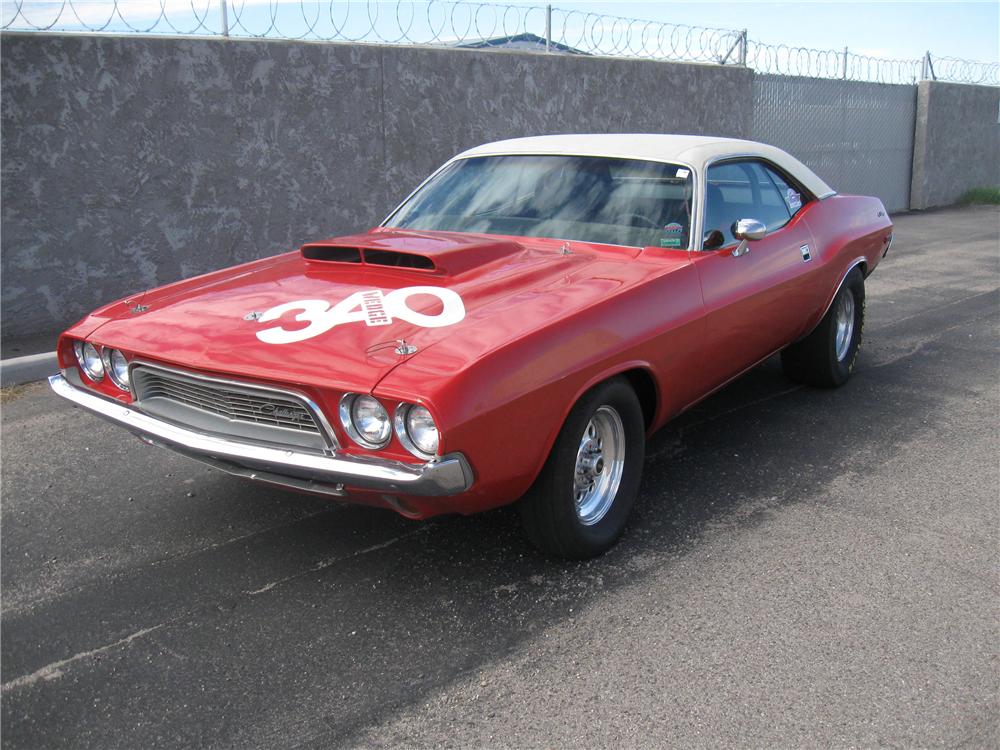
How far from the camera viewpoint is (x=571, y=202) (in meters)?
4.28

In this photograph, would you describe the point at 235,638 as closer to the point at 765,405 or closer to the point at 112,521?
the point at 112,521

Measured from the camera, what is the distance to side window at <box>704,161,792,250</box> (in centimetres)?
420

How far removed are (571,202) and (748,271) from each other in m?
0.85

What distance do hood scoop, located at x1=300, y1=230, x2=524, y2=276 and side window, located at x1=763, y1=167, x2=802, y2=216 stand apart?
1735mm

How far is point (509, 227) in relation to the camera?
4.29 m

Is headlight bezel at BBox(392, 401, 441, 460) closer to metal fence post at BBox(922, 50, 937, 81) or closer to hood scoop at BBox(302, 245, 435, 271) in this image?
hood scoop at BBox(302, 245, 435, 271)

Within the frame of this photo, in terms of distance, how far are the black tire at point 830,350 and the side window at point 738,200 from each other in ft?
2.27

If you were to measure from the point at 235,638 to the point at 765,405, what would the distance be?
3290 millimetres

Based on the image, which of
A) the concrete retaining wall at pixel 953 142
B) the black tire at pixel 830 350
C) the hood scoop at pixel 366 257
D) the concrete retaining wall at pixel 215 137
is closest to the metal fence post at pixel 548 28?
the concrete retaining wall at pixel 215 137

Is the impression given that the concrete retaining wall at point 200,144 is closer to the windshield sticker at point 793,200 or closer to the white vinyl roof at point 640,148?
the white vinyl roof at point 640,148

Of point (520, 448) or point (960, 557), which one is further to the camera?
point (960, 557)

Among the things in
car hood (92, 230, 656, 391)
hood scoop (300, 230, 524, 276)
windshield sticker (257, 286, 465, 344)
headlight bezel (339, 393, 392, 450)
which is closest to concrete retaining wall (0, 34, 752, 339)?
car hood (92, 230, 656, 391)

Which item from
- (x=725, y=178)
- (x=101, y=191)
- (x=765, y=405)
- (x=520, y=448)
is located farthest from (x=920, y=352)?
(x=101, y=191)

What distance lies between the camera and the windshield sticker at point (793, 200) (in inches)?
199
